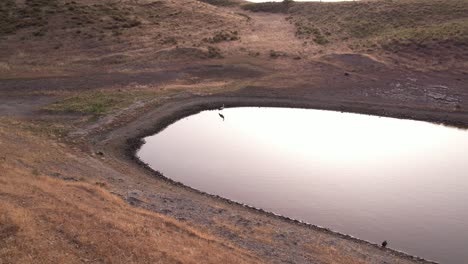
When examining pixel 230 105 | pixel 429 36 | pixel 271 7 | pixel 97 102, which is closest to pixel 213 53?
pixel 230 105

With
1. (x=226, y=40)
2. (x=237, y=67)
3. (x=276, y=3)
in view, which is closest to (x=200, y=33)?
(x=226, y=40)

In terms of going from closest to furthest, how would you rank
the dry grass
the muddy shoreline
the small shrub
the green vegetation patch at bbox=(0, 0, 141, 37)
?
the dry grass, the muddy shoreline, the small shrub, the green vegetation patch at bbox=(0, 0, 141, 37)

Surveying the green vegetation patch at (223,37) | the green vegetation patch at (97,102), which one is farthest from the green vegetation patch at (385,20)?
the green vegetation patch at (97,102)

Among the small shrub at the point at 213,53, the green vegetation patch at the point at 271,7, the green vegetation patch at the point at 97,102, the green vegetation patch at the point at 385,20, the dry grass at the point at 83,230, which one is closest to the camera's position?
the dry grass at the point at 83,230

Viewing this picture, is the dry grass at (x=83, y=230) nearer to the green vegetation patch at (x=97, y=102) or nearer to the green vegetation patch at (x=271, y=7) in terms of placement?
the green vegetation patch at (x=97, y=102)

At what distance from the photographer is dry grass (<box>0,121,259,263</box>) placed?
16922 mm

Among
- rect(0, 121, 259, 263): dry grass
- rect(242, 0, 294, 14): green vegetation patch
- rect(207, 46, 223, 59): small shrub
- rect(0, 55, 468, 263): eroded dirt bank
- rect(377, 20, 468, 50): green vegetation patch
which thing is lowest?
rect(0, 121, 259, 263): dry grass

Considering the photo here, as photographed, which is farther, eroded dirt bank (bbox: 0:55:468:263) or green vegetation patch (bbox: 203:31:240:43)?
green vegetation patch (bbox: 203:31:240:43)

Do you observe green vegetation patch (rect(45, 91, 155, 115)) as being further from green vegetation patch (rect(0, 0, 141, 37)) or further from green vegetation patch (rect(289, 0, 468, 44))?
green vegetation patch (rect(289, 0, 468, 44))

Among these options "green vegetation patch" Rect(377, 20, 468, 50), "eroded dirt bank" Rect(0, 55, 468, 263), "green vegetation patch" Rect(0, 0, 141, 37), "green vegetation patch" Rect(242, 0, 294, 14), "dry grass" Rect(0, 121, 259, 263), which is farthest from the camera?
"green vegetation patch" Rect(242, 0, 294, 14)

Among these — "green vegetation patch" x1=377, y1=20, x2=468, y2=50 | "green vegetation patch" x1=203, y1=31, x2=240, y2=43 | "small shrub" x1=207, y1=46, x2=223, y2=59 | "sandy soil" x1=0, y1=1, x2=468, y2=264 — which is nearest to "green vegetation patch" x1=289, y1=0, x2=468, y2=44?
"green vegetation patch" x1=377, y1=20, x2=468, y2=50

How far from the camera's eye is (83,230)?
18453mm

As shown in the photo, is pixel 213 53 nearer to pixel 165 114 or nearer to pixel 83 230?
pixel 165 114

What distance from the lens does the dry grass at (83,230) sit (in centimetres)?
1692
